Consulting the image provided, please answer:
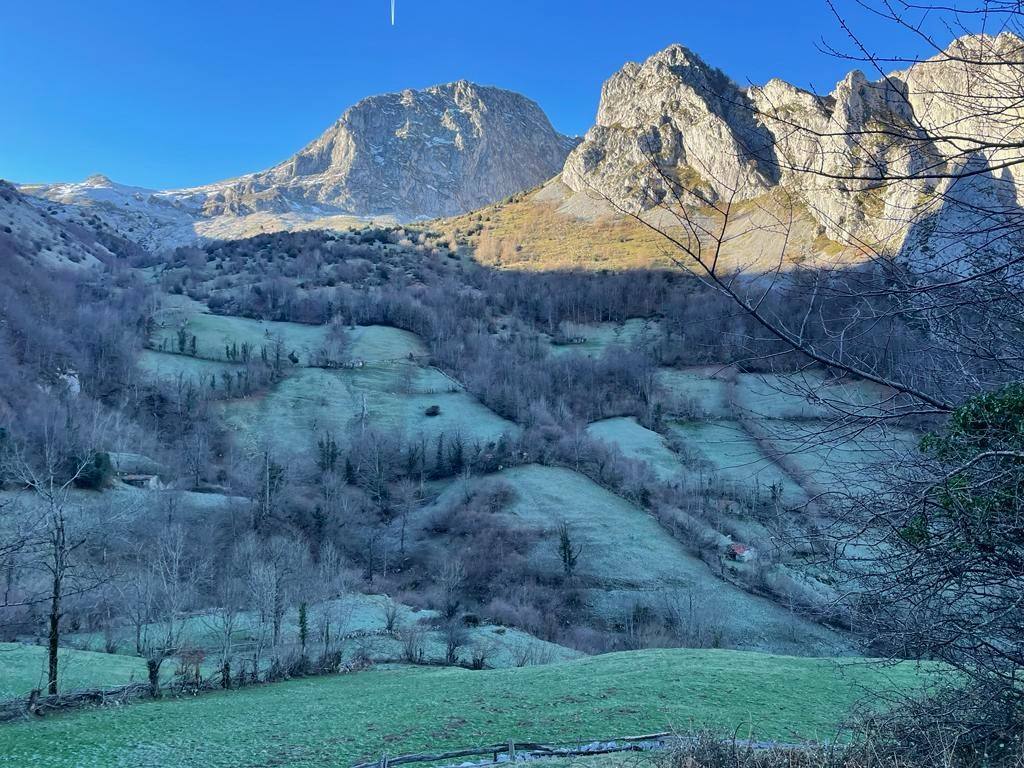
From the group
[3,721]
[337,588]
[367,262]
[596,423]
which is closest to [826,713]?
[3,721]

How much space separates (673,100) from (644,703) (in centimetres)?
15744

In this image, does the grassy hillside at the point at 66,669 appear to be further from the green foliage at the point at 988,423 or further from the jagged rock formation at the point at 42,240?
the jagged rock formation at the point at 42,240

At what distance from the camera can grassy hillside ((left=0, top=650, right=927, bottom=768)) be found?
1132cm

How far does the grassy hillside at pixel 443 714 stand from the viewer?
11320 millimetres

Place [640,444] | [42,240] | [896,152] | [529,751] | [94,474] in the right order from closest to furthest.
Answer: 1. [896,152]
2. [529,751]
3. [94,474]
4. [640,444]
5. [42,240]

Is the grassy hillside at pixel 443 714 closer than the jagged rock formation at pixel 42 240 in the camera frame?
Yes

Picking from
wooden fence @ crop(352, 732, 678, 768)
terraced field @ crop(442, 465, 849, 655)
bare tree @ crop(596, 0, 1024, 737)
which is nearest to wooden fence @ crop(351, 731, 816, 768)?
wooden fence @ crop(352, 732, 678, 768)

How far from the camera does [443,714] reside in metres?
A: 13.8

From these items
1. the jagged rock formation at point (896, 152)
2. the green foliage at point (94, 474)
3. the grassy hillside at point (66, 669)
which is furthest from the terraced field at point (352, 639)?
the jagged rock formation at point (896, 152)

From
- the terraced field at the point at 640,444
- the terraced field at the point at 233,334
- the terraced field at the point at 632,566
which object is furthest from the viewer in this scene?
the terraced field at the point at 233,334

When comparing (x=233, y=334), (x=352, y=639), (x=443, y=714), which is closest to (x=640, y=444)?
(x=352, y=639)

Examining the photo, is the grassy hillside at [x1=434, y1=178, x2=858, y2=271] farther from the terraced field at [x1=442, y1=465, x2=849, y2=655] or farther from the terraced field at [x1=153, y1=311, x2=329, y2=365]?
the terraced field at [x1=442, y1=465, x2=849, y2=655]

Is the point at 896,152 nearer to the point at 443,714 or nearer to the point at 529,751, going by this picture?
the point at 529,751

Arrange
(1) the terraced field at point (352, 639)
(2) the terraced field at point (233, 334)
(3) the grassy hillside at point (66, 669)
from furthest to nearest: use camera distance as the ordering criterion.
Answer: (2) the terraced field at point (233, 334) < (1) the terraced field at point (352, 639) < (3) the grassy hillside at point (66, 669)
